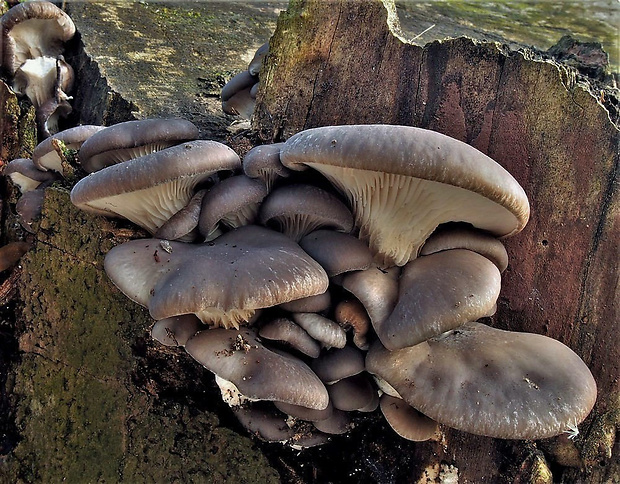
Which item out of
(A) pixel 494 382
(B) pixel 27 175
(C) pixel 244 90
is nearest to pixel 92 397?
(B) pixel 27 175

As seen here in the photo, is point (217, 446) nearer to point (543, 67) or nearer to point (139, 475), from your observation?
point (139, 475)

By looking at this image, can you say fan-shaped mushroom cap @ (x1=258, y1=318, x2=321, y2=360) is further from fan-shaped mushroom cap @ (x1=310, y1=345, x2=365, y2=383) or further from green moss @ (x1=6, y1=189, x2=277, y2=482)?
green moss @ (x1=6, y1=189, x2=277, y2=482)

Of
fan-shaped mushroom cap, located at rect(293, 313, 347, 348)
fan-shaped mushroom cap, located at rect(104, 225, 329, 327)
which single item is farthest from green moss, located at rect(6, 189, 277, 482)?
fan-shaped mushroom cap, located at rect(293, 313, 347, 348)

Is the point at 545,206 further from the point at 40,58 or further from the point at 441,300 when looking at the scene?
the point at 40,58

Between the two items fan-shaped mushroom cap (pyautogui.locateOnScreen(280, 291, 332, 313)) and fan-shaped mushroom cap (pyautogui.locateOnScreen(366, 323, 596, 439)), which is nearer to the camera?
fan-shaped mushroom cap (pyautogui.locateOnScreen(366, 323, 596, 439))

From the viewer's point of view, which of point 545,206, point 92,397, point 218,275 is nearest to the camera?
point 218,275
